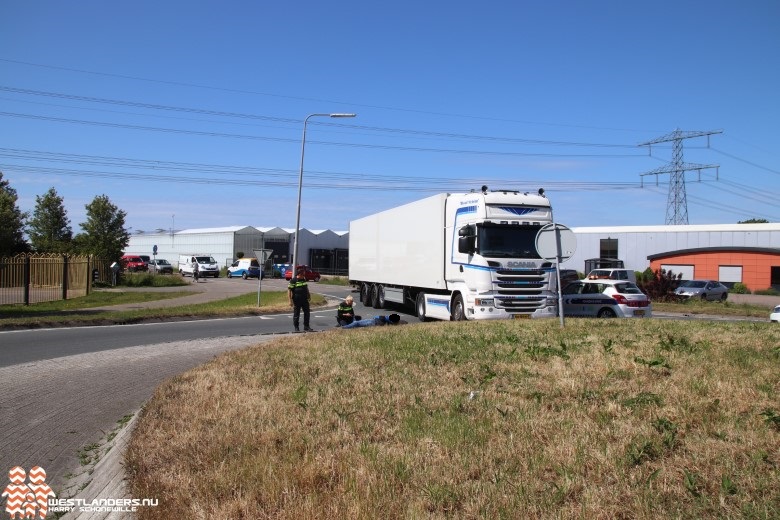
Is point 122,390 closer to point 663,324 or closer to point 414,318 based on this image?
point 663,324

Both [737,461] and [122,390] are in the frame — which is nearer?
[737,461]

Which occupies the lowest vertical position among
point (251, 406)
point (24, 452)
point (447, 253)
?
point (24, 452)

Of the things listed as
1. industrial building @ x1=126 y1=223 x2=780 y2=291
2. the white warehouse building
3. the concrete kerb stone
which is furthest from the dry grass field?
the white warehouse building

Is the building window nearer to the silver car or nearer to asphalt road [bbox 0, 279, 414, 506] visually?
the silver car

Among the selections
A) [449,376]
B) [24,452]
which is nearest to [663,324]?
[449,376]

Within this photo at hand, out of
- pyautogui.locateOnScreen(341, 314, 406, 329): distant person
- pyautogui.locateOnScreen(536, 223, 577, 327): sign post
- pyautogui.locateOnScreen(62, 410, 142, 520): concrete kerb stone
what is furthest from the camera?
pyautogui.locateOnScreen(341, 314, 406, 329): distant person

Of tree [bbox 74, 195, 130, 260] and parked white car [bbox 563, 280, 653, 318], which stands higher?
tree [bbox 74, 195, 130, 260]

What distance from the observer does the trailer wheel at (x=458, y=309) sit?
18.6 meters

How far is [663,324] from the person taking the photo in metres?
11.9

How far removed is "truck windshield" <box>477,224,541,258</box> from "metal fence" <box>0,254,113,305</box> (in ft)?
63.9

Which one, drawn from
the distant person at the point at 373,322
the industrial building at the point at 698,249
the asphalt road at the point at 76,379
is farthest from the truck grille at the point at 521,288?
the industrial building at the point at 698,249

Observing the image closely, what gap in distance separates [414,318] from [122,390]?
50.1 feet

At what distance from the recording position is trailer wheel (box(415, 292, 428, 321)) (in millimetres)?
21891

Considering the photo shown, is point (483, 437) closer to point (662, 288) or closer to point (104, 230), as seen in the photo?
point (662, 288)
